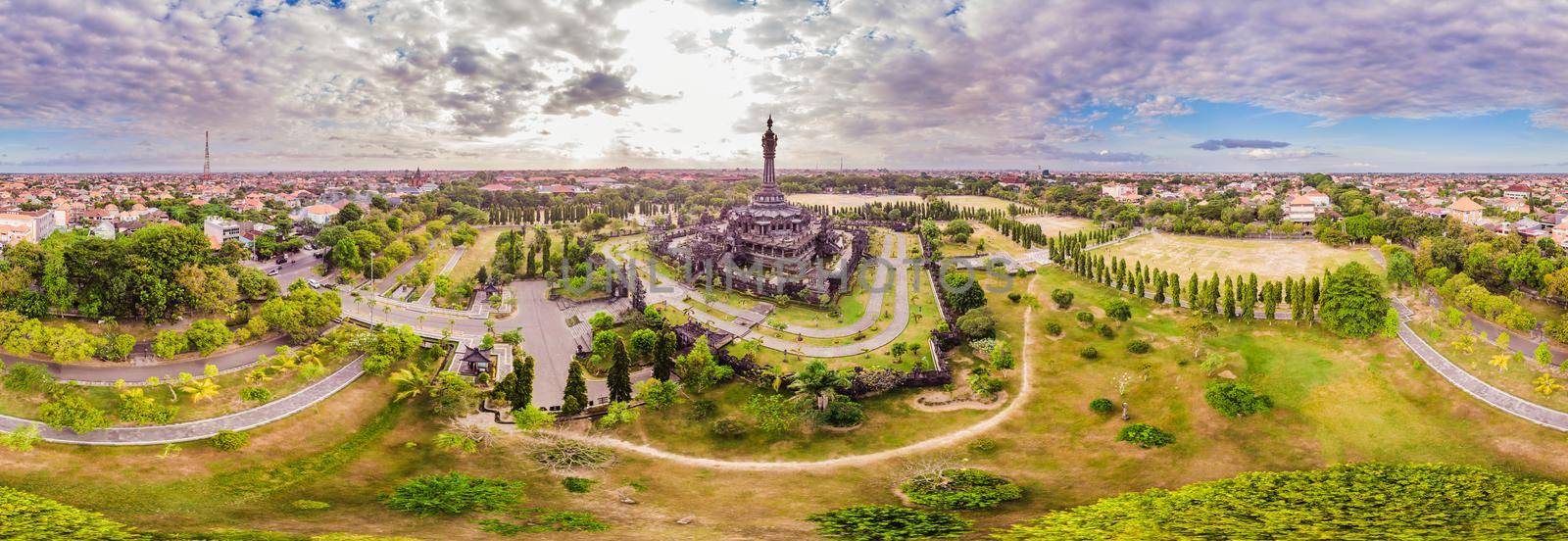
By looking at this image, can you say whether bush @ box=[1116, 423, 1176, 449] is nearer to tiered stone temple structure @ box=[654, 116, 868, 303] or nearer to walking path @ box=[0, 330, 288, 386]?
tiered stone temple structure @ box=[654, 116, 868, 303]

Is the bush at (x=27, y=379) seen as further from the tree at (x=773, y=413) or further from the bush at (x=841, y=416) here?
the bush at (x=841, y=416)

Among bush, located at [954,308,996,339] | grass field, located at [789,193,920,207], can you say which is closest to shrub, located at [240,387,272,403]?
bush, located at [954,308,996,339]

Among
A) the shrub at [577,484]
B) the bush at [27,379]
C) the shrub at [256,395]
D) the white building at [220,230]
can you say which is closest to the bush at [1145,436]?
the shrub at [577,484]

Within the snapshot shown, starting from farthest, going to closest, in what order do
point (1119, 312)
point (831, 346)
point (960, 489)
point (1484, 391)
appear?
point (1119, 312) < point (831, 346) < point (1484, 391) < point (960, 489)

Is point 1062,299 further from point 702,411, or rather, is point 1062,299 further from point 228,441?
point 228,441

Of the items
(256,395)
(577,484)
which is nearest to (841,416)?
(577,484)
